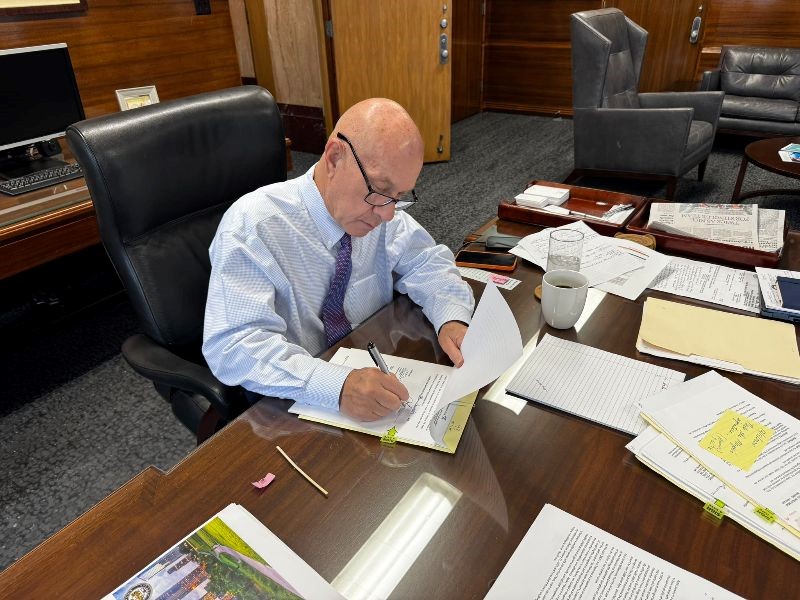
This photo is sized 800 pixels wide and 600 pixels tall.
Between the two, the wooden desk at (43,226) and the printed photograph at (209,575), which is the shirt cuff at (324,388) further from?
the wooden desk at (43,226)

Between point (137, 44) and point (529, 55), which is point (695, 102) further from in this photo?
point (137, 44)

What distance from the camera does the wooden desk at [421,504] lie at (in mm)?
658

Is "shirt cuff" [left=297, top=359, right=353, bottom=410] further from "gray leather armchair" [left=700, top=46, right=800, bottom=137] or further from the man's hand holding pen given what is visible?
"gray leather armchair" [left=700, top=46, right=800, bottom=137]

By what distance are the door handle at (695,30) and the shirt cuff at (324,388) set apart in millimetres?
5258

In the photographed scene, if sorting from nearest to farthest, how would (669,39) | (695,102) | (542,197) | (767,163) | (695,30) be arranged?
(542,197), (767,163), (695,102), (695,30), (669,39)

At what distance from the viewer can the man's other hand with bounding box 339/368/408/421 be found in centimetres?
87

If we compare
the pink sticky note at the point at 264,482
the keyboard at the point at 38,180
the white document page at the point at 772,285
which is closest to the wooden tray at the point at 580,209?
the white document page at the point at 772,285

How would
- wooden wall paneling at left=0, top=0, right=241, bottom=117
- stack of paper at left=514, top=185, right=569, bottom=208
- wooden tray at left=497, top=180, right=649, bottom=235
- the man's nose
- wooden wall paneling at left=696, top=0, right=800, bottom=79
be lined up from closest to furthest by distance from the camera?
the man's nose, wooden tray at left=497, top=180, right=649, bottom=235, stack of paper at left=514, top=185, right=569, bottom=208, wooden wall paneling at left=0, top=0, right=241, bottom=117, wooden wall paneling at left=696, top=0, right=800, bottom=79

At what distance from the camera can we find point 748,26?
4.62 metres

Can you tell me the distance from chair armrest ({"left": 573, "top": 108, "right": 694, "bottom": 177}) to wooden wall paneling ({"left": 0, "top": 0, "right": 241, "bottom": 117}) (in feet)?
7.46

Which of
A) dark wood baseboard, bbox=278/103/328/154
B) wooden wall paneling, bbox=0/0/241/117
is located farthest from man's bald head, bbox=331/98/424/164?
dark wood baseboard, bbox=278/103/328/154

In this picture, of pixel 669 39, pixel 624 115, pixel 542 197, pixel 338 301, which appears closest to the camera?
pixel 338 301

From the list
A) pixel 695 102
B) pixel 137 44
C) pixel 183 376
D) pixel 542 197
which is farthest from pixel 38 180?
pixel 695 102

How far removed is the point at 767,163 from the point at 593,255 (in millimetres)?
2425
